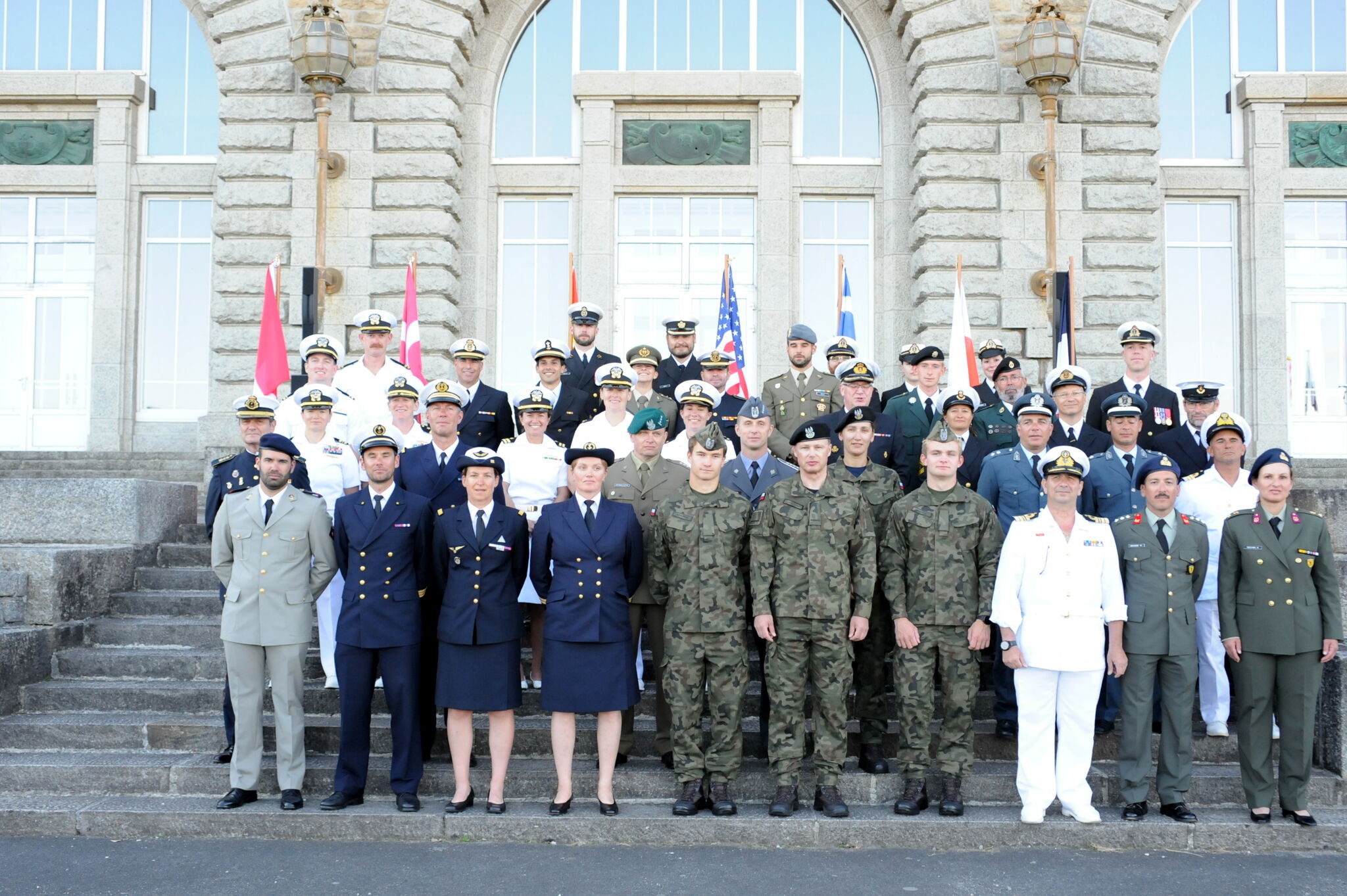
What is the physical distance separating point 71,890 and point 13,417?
10672mm

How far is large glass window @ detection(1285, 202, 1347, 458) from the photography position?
13734mm

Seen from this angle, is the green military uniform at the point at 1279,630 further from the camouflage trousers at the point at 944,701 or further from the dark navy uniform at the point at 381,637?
the dark navy uniform at the point at 381,637

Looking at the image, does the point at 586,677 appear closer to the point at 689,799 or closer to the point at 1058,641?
the point at 689,799

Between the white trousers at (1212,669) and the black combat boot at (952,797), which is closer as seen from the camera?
the black combat boot at (952,797)

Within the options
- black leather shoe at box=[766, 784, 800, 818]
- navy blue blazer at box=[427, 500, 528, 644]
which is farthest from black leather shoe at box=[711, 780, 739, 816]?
navy blue blazer at box=[427, 500, 528, 644]

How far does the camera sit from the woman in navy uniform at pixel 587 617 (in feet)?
20.2

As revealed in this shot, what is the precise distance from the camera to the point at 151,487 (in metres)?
8.88

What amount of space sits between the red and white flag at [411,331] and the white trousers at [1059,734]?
6.89m

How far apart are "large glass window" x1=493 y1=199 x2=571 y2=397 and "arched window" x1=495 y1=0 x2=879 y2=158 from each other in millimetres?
721

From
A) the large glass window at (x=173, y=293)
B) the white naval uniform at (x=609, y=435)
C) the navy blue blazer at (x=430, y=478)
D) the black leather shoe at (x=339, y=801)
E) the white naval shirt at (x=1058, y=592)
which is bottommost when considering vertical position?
the black leather shoe at (x=339, y=801)

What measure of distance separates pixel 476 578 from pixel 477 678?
0.54 meters

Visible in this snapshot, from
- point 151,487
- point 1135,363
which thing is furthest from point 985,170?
point 151,487

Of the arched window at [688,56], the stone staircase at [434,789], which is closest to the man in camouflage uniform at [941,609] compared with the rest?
the stone staircase at [434,789]

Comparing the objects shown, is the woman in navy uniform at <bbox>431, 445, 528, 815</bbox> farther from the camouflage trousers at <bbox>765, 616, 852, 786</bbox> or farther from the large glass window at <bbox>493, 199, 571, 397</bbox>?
the large glass window at <bbox>493, 199, 571, 397</bbox>
